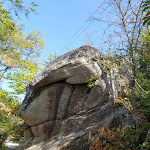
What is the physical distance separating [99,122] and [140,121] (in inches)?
61.3

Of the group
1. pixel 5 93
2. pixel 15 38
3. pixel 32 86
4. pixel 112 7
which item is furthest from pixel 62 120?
pixel 15 38

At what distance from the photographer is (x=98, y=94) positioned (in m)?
6.50

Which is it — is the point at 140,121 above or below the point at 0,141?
below

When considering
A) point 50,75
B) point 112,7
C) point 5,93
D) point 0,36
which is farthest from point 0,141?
point 112,7

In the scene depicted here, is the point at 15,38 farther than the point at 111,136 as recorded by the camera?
Yes

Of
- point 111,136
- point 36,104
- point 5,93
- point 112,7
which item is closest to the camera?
point 111,136

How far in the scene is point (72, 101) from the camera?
6793mm

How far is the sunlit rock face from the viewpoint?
6152 millimetres

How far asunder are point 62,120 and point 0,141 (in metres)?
13.4

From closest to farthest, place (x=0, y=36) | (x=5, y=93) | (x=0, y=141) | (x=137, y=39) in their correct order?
1. (x=137, y=39)
2. (x=5, y=93)
3. (x=0, y=36)
4. (x=0, y=141)

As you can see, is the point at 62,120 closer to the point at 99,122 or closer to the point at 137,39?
the point at 99,122

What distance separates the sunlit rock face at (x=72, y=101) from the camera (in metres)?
6.15

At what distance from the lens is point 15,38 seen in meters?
15.8

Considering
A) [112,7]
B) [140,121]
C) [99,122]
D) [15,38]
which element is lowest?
[140,121]
